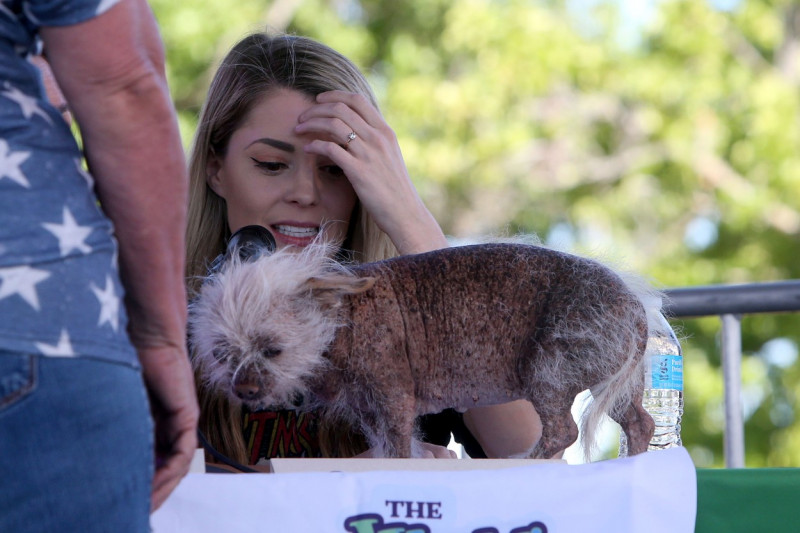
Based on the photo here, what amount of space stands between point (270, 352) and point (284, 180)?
21.8 inches

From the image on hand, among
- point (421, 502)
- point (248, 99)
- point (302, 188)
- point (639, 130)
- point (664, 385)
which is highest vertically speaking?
point (639, 130)

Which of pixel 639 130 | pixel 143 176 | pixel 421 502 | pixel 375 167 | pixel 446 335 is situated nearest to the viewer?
pixel 143 176

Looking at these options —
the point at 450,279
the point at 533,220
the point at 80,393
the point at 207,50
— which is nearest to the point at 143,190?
the point at 80,393

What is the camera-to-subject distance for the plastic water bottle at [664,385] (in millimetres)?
1312

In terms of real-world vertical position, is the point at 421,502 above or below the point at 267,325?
below

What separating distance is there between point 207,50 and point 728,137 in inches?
128

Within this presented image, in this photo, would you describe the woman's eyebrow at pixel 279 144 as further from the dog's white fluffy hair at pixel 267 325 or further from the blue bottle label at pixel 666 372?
the blue bottle label at pixel 666 372

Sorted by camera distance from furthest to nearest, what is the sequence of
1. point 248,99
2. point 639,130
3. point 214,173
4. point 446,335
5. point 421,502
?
point 639,130 → point 214,173 → point 248,99 → point 446,335 → point 421,502

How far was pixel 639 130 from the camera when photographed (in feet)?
21.3

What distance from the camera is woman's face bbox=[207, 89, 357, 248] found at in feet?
5.26

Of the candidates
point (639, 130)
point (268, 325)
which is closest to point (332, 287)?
point (268, 325)

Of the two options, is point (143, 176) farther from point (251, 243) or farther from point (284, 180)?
point (284, 180)

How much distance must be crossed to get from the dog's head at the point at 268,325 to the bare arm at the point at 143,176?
9.2 inches

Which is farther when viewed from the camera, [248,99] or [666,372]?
[248,99]
